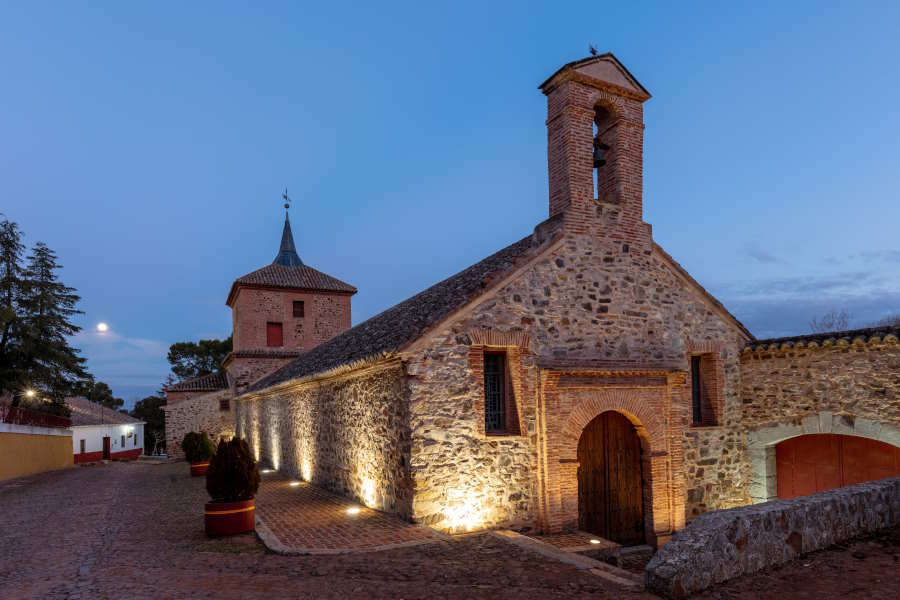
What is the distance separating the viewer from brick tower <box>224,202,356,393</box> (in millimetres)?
27594

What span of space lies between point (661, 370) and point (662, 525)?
2.90m

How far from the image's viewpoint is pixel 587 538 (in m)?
8.91

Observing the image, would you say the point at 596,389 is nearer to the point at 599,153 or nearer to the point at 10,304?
the point at 599,153

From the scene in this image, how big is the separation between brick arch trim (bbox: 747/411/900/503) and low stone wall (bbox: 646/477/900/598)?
9.33 ft

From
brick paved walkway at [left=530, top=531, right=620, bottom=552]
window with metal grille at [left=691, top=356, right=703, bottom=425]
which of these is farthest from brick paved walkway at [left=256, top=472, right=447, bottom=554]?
window with metal grille at [left=691, top=356, right=703, bottom=425]

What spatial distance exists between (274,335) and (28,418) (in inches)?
417

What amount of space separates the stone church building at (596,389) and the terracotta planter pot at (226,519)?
7.81 ft

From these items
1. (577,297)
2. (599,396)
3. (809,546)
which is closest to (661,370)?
(599,396)

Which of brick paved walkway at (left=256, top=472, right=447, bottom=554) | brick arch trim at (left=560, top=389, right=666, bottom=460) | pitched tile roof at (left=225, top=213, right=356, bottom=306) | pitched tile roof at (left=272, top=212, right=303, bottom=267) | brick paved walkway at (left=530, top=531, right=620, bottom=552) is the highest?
pitched tile roof at (left=272, top=212, right=303, bottom=267)

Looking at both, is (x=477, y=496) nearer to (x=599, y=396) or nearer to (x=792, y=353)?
(x=599, y=396)

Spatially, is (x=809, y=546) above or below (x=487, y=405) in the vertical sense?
below

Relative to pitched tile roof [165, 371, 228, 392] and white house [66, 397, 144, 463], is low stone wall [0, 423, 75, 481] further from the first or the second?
white house [66, 397, 144, 463]

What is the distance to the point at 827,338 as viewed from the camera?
10398mm

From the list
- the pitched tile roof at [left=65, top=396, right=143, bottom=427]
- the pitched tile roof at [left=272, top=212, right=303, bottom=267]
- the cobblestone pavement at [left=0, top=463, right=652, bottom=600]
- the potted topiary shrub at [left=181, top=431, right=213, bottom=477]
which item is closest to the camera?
the cobblestone pavement at [left=0, top=463, right=652, bottom=600]
